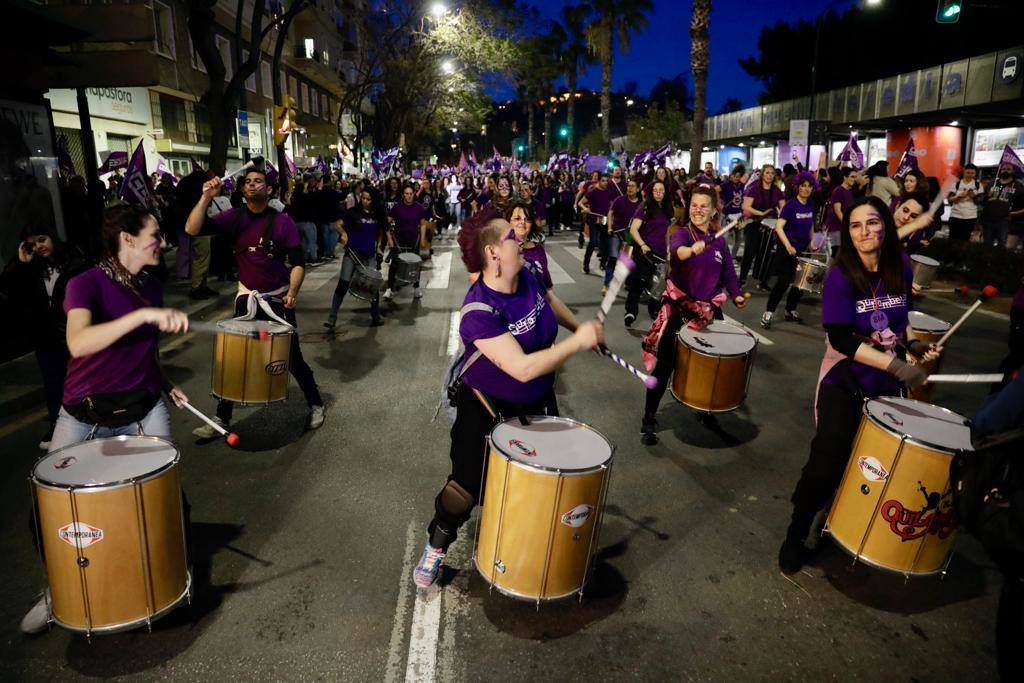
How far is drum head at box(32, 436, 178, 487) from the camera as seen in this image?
2758 mm

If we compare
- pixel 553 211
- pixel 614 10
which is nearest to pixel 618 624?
pixel 553 211

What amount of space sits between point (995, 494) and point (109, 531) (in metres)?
3.43

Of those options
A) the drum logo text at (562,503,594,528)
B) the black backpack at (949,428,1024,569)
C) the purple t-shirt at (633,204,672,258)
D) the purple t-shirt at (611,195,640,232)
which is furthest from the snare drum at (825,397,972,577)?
the purple t-shirt at (611,195,640,232)

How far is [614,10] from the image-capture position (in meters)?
36.8

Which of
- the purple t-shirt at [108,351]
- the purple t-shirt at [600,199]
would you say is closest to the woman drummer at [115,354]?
the purple t-shirt at [108,351]

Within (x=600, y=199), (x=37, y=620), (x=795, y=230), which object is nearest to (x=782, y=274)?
(x=795, y=230)

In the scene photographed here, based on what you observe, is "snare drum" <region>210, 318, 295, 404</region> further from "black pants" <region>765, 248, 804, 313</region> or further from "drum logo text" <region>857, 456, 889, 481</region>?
"black pants" <region>765, 248, 804, 313</region>

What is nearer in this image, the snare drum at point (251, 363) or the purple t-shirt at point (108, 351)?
the purple t-shirt at point (108, 351)

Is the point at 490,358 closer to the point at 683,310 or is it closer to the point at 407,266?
the point at 683,310

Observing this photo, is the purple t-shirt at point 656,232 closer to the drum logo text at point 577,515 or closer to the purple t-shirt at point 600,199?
the purple t-shirt at point 600,199

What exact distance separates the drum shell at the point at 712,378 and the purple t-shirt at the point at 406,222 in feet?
22.9

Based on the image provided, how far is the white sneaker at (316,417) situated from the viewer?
5809 millimetres

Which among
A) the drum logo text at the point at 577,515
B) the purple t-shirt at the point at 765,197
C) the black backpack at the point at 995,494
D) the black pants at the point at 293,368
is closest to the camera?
the black backpack at the point at 995,494

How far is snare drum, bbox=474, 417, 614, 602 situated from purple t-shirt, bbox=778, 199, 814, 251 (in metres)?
7.35
